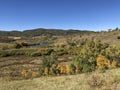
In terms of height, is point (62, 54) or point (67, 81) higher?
point (67, 81)

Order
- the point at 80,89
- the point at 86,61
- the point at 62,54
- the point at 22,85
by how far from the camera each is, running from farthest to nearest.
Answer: the point at 62,54, the point at 86,61, the point at 22,85, the point at 80,89

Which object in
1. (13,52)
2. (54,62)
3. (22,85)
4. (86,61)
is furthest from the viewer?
(13,52)

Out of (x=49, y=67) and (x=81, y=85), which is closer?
(x=81, y=85)

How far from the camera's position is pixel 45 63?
103ft

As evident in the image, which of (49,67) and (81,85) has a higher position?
(81,85)

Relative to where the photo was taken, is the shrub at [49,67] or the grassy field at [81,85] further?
the shrub at [49,67]

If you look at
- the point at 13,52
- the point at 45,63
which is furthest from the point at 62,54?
the point at 45,63

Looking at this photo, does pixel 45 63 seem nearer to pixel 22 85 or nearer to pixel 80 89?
pixel 22 85

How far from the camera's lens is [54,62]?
31219 mm

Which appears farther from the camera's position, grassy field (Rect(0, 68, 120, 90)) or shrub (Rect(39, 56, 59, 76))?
shrub (Rect(39, 56, 59, 76))

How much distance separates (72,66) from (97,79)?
58.0ft

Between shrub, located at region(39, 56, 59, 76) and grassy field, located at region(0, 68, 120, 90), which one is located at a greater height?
grassy field, located at region(0, 68, 120, 90)

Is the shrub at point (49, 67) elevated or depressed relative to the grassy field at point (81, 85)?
depressed

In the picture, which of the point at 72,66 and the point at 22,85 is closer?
the point at 22,85
